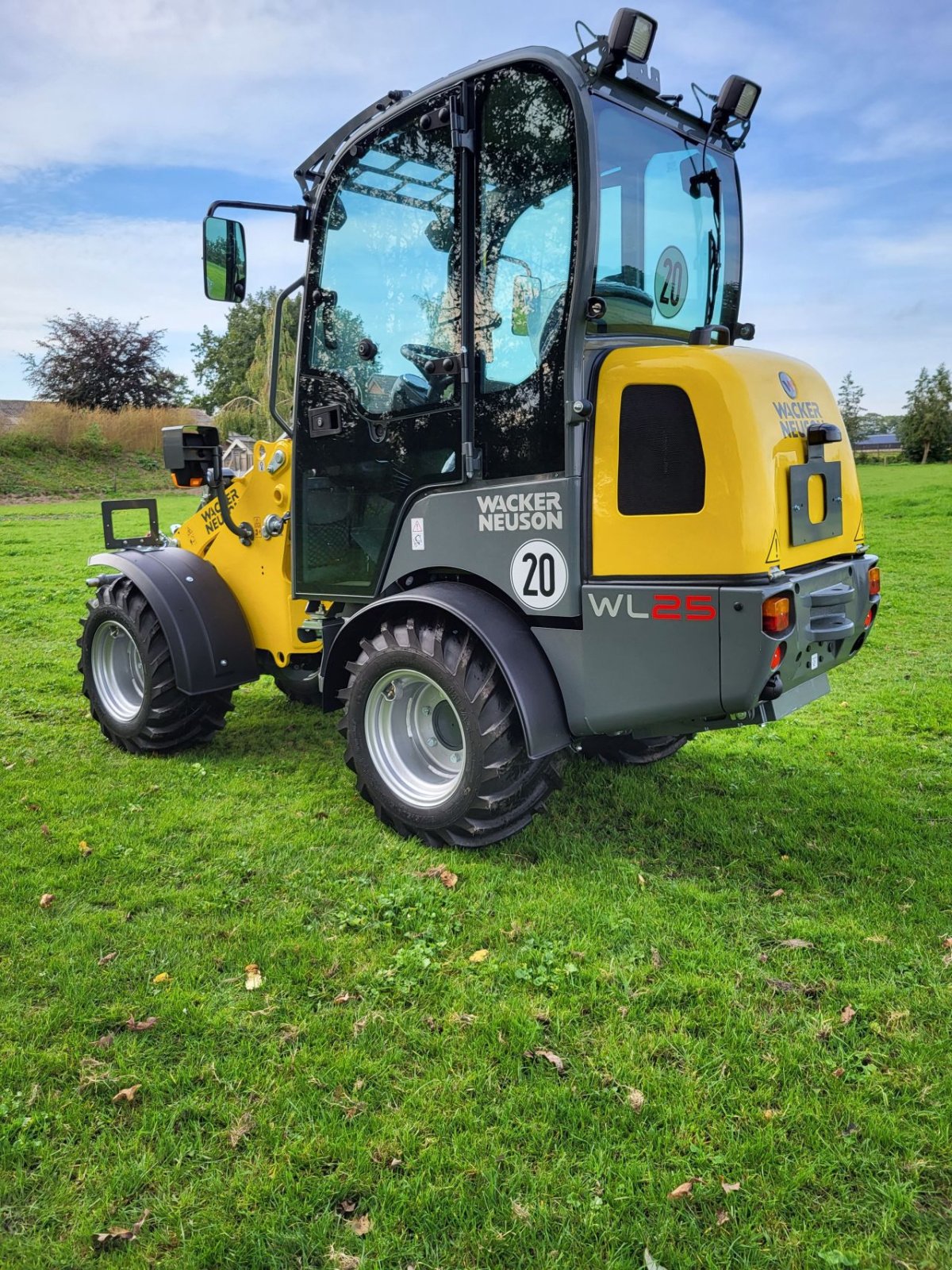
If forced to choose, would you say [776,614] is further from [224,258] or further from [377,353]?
[224,258]

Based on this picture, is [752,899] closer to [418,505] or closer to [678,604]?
[678,604]

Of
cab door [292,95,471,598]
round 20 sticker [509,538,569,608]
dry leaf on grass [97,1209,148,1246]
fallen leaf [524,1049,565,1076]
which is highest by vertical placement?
cab door [292,95,471,598]

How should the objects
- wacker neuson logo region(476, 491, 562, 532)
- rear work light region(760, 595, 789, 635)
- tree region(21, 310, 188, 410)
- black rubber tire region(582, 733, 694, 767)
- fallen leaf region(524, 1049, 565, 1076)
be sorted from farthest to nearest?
tree region(21, 310, 188, 410), black rubber tire region(582, 733, 694, 767), wacker neuson logo region(476, 491, 562, 532), rear work light region(760, 595, 789, 635), fallen leaf region(524, 1049, 565, 1076)

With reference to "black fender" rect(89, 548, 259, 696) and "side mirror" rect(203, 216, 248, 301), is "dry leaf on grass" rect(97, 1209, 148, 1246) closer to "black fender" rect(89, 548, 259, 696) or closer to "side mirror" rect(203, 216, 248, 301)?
"black fender" rect(89, 548, 259, 696)

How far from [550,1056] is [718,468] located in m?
2.07

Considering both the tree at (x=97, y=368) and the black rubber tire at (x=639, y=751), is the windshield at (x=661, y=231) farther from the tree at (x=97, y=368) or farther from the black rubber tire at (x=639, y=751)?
the tree at (x=97, y=368)

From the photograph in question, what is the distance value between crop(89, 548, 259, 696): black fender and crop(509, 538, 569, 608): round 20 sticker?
216cm

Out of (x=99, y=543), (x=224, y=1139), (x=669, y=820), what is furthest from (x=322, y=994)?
(x=99, y=543)

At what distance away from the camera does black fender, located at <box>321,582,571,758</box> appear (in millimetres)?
3734

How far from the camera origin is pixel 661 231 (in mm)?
3998

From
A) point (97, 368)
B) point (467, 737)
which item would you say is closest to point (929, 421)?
point (97, 368)

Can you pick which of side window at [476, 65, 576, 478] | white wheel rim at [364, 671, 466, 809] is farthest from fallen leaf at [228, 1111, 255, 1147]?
side window at [476, 65, 576, 478]

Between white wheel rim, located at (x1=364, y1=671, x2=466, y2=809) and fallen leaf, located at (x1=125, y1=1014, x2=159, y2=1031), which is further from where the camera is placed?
white wheel rim, located at (x1=364, y1=671, x2=466, y2=809)

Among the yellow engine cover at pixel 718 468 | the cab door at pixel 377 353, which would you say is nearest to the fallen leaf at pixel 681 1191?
the yellow engine cover at pixel 718 468
